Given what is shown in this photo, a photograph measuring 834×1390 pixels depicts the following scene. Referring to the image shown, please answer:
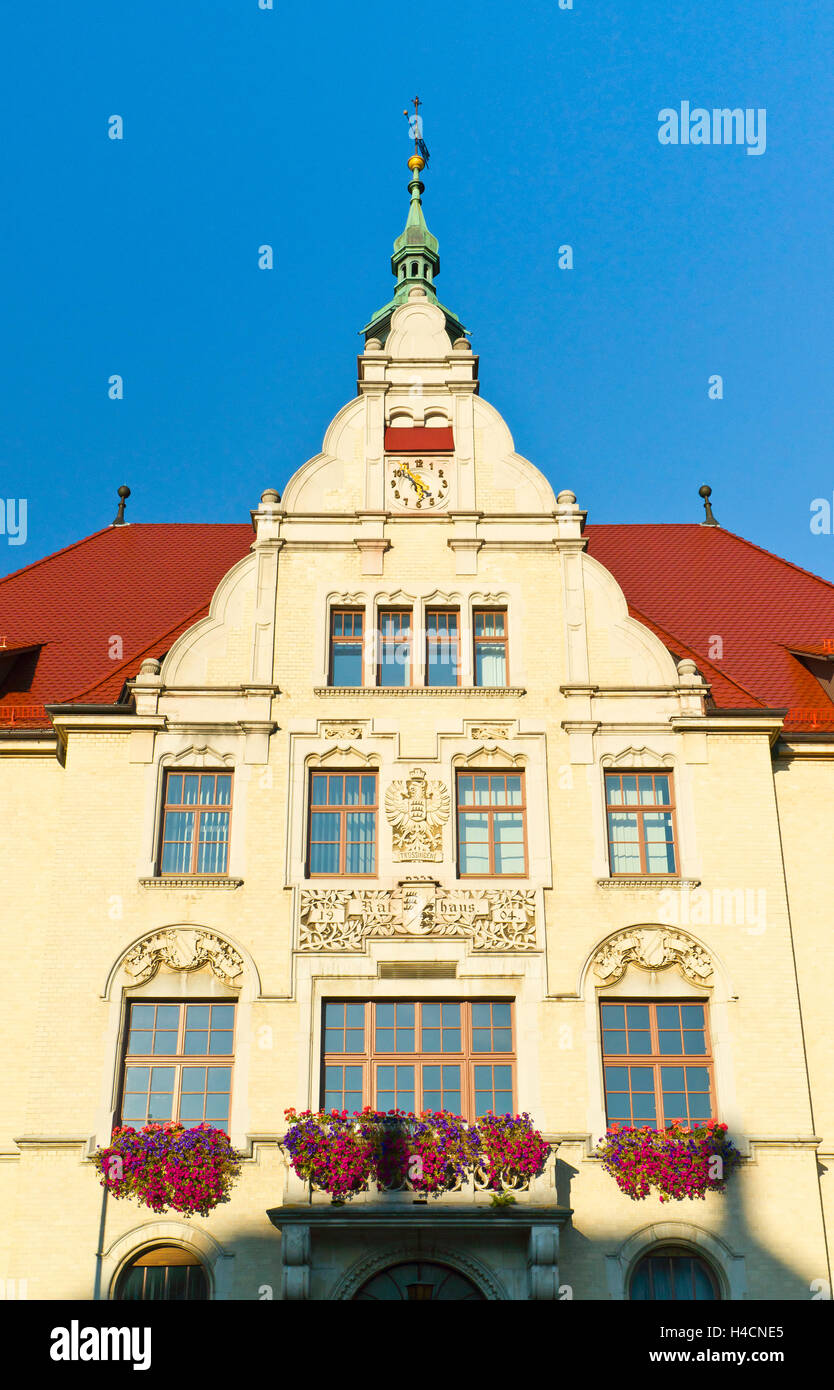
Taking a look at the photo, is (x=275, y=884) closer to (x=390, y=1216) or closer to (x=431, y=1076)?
(x=431, y=1076)

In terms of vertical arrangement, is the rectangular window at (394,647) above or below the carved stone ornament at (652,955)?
above

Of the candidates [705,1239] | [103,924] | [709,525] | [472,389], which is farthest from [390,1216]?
[709,525]

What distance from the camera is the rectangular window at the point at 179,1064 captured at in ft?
70.2

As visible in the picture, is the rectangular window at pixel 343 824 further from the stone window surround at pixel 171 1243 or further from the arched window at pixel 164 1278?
the arched window at pixel 164 1278

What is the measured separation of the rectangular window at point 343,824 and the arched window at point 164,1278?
5547 mm

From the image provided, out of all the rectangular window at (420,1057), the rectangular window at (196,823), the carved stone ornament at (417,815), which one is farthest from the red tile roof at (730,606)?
the rectangular window at (196,823)

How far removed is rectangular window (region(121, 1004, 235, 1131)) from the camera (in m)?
21.4

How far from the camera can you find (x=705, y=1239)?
2050cm

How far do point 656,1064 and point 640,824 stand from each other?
365cm

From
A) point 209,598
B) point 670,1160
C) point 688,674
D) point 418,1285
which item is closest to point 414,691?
point 688,674

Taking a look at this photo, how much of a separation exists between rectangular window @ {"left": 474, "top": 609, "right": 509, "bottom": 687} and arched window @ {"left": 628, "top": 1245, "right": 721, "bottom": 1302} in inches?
348

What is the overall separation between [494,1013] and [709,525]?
15456 millimetres

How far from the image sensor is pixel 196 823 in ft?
76.4

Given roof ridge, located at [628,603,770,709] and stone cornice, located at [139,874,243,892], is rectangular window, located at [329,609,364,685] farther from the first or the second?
roof ridge, located at [628,603,770,709]
